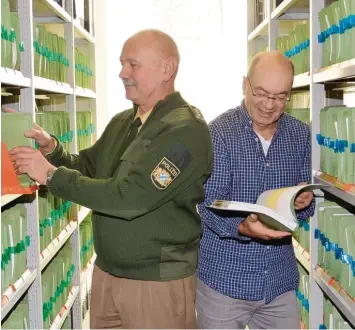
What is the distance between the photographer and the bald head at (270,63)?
2543mm

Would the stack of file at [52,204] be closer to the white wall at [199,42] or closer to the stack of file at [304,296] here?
the stack of file at [304,296]

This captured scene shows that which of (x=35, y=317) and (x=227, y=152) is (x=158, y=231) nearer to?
(x=227, y=152)

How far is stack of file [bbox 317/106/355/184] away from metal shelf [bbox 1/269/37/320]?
1363 millimetres

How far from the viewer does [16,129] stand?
7.46 ft

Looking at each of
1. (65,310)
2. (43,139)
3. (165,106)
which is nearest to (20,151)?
(43,139)

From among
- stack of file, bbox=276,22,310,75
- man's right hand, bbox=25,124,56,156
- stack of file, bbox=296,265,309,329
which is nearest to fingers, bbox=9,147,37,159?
man's right hand, bbox=25,124,56,156

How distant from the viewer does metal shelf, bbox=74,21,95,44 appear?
173 inches

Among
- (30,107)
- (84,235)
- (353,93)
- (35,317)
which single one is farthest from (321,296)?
(84,235)

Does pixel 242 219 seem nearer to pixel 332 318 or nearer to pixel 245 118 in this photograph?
pixel 245 118

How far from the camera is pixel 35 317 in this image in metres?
2.86

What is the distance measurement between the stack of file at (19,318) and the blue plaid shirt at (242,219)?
76 cm

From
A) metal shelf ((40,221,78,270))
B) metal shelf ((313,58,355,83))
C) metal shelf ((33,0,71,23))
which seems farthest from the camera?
metal shelf ((33,0,71,23))

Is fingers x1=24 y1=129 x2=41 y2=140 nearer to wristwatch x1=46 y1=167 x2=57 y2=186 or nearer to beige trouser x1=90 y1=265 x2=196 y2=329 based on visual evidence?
wristwatch x1=46 y1=167 x2=57 y2=186

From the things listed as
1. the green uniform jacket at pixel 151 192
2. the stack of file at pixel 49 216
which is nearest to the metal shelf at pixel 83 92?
the stack of file at pixel 49 216
